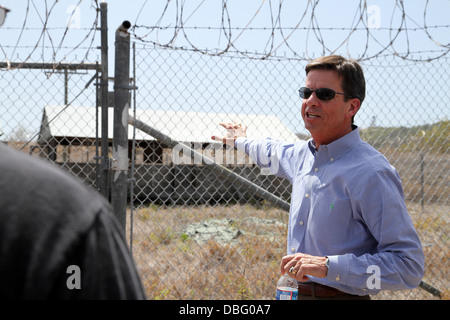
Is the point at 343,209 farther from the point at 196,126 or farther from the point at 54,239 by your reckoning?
the point at 196,126

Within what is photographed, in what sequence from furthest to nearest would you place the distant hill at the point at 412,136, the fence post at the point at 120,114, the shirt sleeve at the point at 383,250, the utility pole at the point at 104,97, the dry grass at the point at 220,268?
the distant hill at the point at 412,136 < the dry grass at the point at 220,268 < the utility pole at the point at 104,97 < the fence post at the point at 120,114 < the shirt sleeve at the point at 383,250

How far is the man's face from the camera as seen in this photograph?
2.52 metres

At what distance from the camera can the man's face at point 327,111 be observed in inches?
99.3

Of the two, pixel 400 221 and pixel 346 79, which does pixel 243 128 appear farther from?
pixel 400 221

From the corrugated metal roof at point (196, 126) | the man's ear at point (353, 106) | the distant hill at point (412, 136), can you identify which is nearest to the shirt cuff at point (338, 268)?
the man's ear at point (353, 106)

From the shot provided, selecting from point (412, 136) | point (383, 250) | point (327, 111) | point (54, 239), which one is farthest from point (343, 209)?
point (412, 136)

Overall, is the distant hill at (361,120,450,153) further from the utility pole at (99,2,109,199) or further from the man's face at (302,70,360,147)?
the utility pole at (99,2,109,199)

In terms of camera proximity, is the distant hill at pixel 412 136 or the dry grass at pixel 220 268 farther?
the distant hill at pixel 412 136

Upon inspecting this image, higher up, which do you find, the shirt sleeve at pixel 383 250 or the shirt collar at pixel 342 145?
the shirt collar at pixel 342 145

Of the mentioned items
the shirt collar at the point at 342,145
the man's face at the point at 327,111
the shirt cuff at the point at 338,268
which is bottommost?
the shirt cuff at the point at 338,268

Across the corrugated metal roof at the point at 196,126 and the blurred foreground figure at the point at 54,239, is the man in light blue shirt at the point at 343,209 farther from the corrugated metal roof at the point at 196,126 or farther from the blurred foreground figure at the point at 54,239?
the corrugated metal roof at the point at 196,126

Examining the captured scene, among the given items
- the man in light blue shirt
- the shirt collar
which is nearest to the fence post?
the man in light blue shirt

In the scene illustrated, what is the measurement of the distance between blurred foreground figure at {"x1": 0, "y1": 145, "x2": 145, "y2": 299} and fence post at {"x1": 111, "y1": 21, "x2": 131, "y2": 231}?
2516 millimetres
